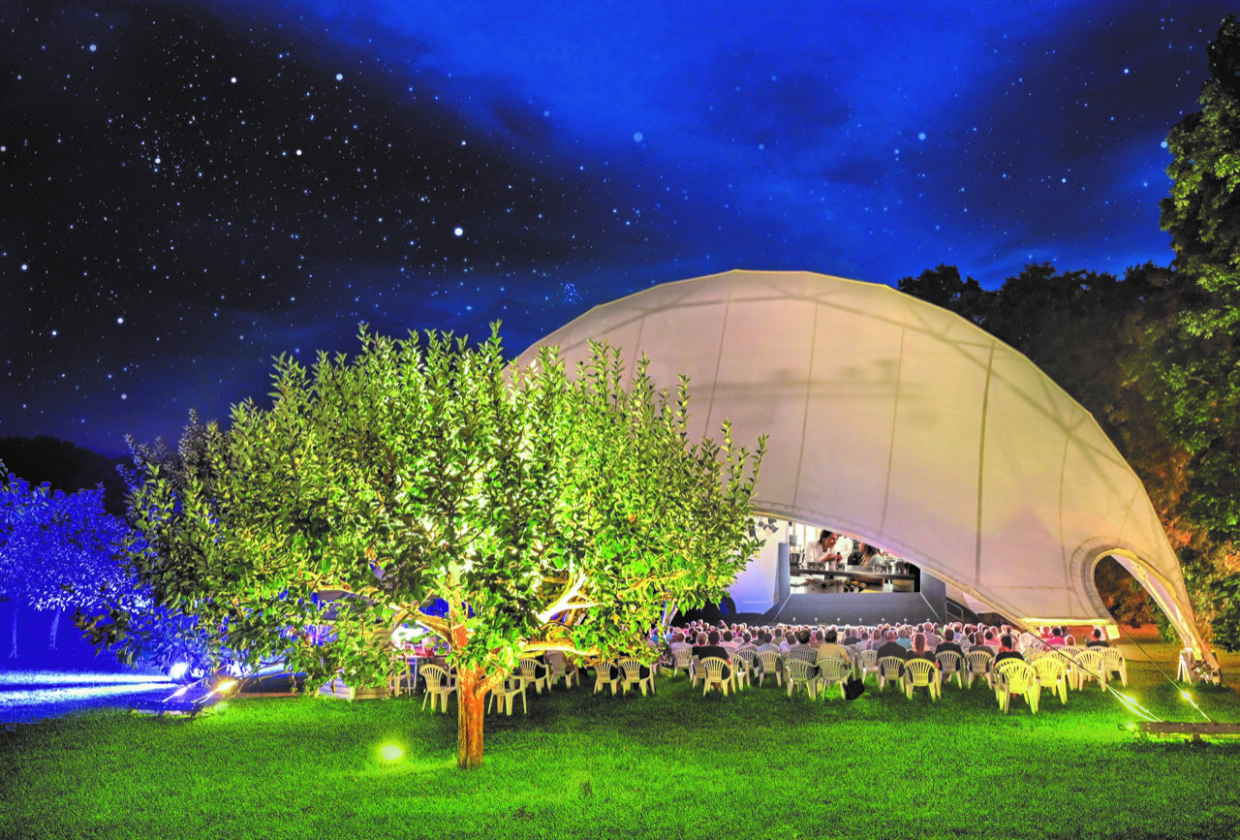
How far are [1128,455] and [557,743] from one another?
66.2 ft

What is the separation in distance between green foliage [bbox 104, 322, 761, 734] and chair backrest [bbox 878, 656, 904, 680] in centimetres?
765

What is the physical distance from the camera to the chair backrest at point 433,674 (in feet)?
47.2

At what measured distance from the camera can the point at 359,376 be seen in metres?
8.48

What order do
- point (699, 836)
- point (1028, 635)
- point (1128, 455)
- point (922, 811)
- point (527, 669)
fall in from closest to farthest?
point (699, 836) < point (922, 811) < point (527, 669) < point (1028, 635) < point (1128, 455)

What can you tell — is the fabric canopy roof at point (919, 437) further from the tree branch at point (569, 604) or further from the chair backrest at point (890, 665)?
the tree branch at point (569, 604)

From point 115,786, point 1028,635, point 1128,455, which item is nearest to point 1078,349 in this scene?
point 1128,455

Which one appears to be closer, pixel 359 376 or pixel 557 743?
pixel 359 376

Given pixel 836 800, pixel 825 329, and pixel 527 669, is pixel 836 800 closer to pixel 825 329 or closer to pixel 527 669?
pixel 527 669

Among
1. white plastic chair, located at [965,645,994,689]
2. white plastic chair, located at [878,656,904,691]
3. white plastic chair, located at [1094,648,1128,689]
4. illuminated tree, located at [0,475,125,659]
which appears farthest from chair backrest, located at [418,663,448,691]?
white plastic chair, located at [1094,648,1128,689]

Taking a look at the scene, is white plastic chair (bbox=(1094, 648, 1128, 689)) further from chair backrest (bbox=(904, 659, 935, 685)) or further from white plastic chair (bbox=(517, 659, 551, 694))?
white plastic chair (bbox=(517, 659, 551, 694))

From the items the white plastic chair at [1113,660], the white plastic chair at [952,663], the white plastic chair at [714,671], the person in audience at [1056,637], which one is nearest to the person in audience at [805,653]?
the white plastic chair at [714,671]

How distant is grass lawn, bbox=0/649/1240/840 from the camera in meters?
7.73

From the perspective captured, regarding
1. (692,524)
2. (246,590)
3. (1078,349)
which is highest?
(1078,349)

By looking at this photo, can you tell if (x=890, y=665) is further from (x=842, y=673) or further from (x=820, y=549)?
(x=820, y=549)
